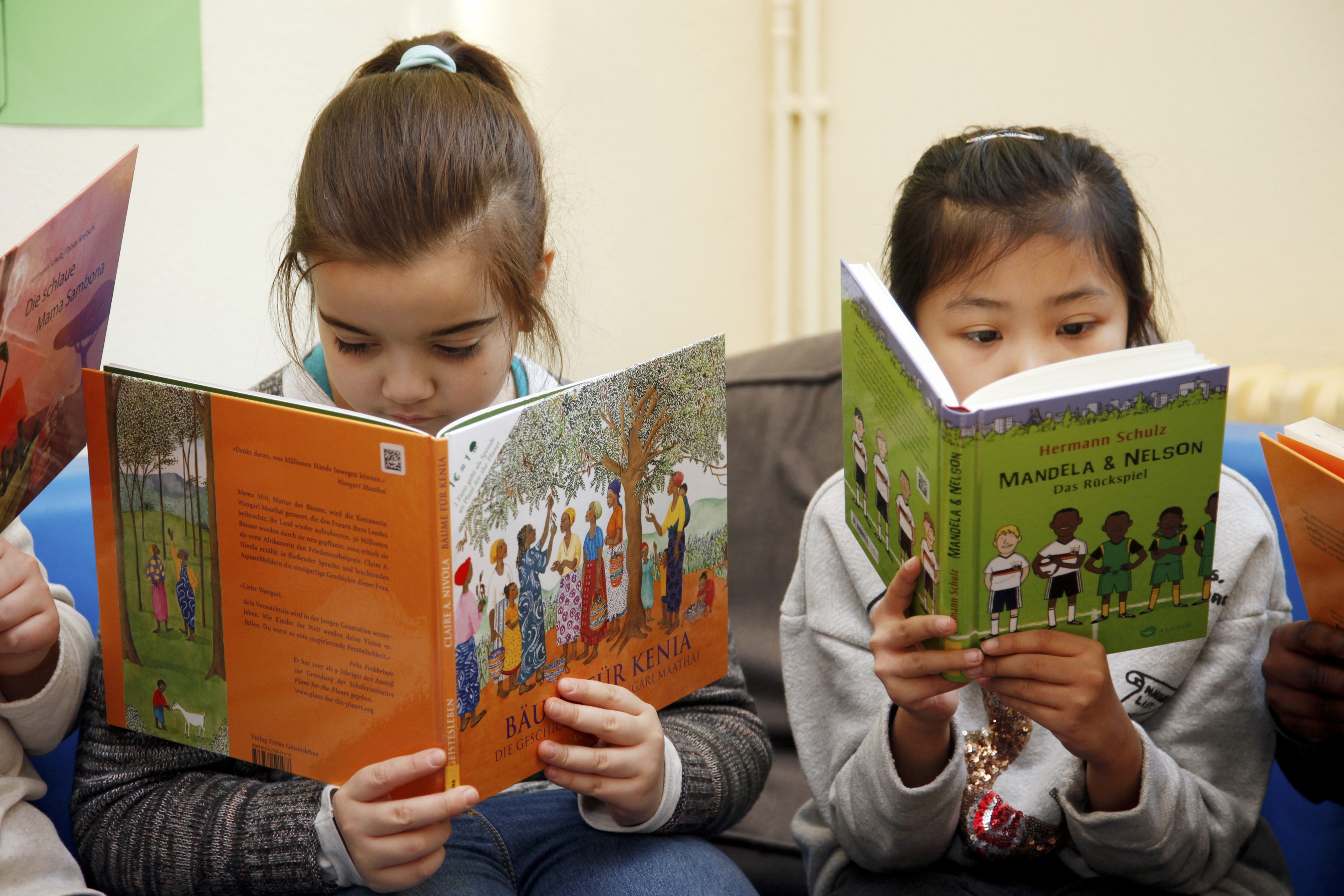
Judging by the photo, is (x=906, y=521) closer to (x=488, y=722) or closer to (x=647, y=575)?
(x=647, y=575)

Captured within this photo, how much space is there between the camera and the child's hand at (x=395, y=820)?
2.49 ft

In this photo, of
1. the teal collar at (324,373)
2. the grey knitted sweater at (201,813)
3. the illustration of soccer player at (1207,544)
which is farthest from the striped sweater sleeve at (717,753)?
the illustration of soccer player at (1207,544)

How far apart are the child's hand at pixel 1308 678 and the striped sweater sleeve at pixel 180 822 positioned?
815 millimetres

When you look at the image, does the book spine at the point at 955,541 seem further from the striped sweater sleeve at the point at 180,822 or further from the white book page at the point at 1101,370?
the striped sweater sleeve at the point at 180,822

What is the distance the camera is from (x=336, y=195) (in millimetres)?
980

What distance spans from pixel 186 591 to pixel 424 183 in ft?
1.30

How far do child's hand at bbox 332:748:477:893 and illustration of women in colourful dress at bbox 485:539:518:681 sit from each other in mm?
70

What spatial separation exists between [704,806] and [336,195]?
0.63 meters

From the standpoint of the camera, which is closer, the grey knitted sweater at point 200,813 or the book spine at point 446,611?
the book spine at point 446,611

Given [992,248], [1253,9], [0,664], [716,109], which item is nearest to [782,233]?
[716,109]

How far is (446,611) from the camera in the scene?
0.73 meters

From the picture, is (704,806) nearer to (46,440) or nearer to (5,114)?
(46,440)

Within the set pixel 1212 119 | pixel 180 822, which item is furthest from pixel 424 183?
pixel 1212 119

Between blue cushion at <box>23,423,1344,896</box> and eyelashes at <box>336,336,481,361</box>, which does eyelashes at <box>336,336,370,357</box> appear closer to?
eyelashes at <box>336,336,481,361</box>
